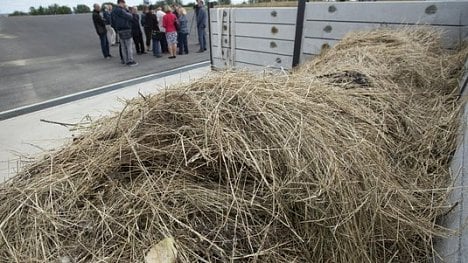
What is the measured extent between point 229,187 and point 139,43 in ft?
31.0

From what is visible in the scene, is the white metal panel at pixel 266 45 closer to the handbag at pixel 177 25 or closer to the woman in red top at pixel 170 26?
the woman in red top at pixel 170 26

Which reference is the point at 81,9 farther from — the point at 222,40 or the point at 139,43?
the point at 222,40

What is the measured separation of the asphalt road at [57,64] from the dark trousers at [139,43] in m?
0.47

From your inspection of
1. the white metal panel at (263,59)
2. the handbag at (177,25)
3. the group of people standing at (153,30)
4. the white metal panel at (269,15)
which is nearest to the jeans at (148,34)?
the group of people standing at (153,30)

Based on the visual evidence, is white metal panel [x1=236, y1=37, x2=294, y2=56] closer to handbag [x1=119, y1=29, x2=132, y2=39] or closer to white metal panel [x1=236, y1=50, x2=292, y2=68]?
white metal panel [x1=236, y1=50, x2=292, y2=68]

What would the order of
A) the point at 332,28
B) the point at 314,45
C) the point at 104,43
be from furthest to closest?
the point at 104,43
the point at 314,45
the point at 332,28

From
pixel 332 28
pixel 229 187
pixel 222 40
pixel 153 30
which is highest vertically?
pixel 332 28

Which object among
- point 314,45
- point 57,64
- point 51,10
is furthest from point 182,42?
point 51,10

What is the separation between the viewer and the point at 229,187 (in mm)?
1369

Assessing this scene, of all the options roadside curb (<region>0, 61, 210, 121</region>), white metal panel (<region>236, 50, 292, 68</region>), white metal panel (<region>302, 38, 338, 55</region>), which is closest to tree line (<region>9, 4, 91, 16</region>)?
roadside curb (<region>0, 61, 210, 121</region>)

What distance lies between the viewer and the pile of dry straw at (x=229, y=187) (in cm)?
126

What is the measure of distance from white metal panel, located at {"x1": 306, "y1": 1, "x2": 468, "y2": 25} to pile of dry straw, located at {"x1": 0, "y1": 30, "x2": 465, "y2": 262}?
2.65 m

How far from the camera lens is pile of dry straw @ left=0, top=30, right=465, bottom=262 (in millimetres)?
1260

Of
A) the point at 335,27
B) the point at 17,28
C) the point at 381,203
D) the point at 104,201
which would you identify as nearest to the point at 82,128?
the point at 104,201
